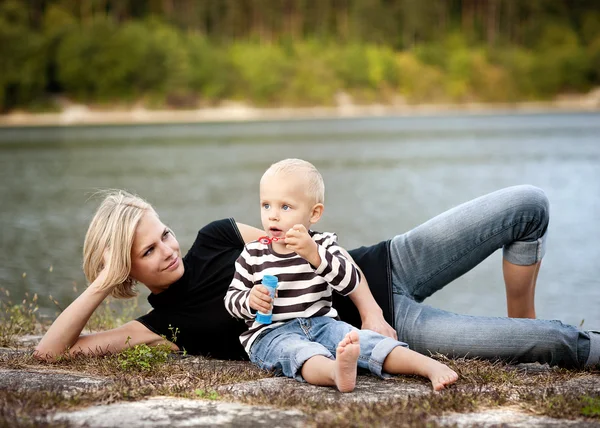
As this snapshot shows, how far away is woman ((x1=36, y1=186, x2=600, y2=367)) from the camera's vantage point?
4395 mm

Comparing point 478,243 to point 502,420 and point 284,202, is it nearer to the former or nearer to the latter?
point 284,202

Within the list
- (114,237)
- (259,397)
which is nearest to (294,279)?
(259,397)

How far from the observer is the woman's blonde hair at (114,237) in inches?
175

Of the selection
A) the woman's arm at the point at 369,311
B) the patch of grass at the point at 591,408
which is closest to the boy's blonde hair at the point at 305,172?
the woman's arm at the point at 369,311

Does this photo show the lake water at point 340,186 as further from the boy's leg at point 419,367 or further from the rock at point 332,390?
the boy's leg at point 419,367

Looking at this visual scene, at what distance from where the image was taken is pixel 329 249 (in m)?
4.11

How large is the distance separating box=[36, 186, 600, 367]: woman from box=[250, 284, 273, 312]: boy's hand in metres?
0.67

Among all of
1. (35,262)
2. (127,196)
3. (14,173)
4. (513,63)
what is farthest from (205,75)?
(127,196)

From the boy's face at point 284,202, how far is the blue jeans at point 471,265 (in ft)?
3.01

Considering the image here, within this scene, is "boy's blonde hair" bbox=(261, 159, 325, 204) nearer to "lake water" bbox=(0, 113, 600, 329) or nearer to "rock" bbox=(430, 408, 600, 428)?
"rock" bbox=(430, 408, 600, 428)

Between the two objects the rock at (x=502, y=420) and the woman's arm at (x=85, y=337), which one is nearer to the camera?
the rock at (x=502, y=420)

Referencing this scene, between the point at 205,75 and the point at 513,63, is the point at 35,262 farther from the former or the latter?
the point at 513,63

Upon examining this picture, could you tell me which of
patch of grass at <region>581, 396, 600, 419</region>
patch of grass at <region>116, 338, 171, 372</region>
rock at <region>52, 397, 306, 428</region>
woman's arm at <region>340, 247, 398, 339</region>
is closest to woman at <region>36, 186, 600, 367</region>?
woman's arm at <region>340, 247, 398, 339</region>

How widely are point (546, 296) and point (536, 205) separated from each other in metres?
5.93
